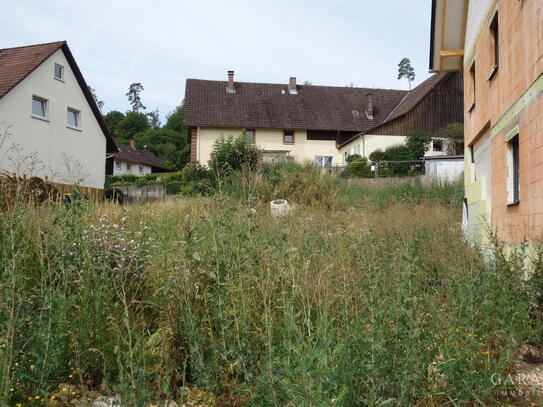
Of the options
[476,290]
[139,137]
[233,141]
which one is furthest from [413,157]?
[139,137]

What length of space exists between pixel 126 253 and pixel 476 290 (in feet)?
10.2

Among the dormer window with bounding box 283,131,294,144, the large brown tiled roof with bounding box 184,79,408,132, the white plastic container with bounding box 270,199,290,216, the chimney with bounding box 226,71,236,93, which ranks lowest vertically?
the white plastic container with bounding box 270,199,290,216

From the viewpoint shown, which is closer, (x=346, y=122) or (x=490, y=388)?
(x=490, y=388)

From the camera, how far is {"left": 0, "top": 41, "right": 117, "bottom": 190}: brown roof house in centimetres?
2075

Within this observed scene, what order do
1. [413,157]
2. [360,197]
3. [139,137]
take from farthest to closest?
[139,137] → [413,157] → [360,197]

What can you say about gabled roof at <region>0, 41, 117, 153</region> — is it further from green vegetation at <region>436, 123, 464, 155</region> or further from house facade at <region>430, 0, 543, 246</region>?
green vegetation at <region>436, 123, 464, 155</region>

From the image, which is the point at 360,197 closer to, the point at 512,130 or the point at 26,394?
the point at 512,130

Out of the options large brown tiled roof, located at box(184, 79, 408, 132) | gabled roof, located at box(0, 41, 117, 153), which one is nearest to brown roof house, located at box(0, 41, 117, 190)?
gabled roof, located at box(0, 41, 117, 153)

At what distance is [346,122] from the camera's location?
131ft

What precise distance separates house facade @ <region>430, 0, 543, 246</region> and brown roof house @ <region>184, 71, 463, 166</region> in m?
23.4

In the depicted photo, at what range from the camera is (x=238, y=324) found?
129 inches

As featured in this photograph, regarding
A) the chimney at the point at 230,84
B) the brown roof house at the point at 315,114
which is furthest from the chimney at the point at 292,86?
the chimney at the point at 230,84

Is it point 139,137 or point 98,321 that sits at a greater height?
point 139,137

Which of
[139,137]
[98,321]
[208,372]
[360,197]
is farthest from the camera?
[139,137]
